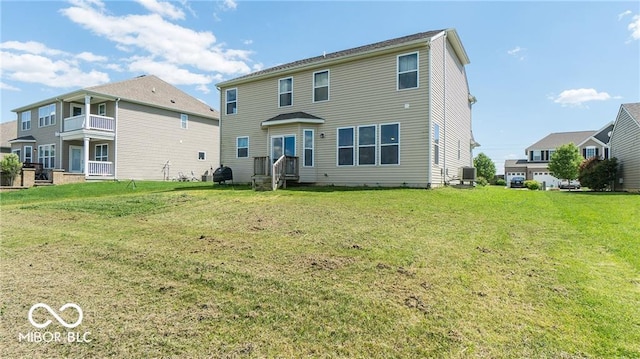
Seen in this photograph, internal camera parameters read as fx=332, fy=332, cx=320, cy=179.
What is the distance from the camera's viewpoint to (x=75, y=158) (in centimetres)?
2480

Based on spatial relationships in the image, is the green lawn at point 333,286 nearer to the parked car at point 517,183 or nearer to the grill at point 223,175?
the grill at point 223,175

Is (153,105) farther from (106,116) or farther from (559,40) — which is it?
(559,40)

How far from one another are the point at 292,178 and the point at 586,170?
1827 centimetres

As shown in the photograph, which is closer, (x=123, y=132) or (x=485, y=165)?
(x=123, y=132)

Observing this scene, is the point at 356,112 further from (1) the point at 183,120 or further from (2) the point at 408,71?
(1) the point at 183,120

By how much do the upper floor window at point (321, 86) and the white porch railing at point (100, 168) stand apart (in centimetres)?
1552

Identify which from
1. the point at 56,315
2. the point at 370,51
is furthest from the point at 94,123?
the point at 56,315

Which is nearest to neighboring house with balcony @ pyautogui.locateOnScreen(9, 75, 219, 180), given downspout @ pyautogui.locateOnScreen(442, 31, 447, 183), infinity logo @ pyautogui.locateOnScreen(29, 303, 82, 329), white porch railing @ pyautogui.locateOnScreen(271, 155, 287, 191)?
white porch railing @ pyautogui.locateOnScreen(271, 155, 287, 191)

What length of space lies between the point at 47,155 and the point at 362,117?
25.8 m

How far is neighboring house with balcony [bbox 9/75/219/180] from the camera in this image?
874 inches

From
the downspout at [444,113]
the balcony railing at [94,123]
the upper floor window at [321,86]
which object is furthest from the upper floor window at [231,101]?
the downspout at [444,113]

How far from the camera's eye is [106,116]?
2270cm

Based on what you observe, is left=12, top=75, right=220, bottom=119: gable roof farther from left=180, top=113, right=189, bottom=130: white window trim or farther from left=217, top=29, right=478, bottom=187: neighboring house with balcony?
left=217, top=29, right=478, bottom=187: neighboring house with balcony

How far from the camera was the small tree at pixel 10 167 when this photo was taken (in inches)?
696
